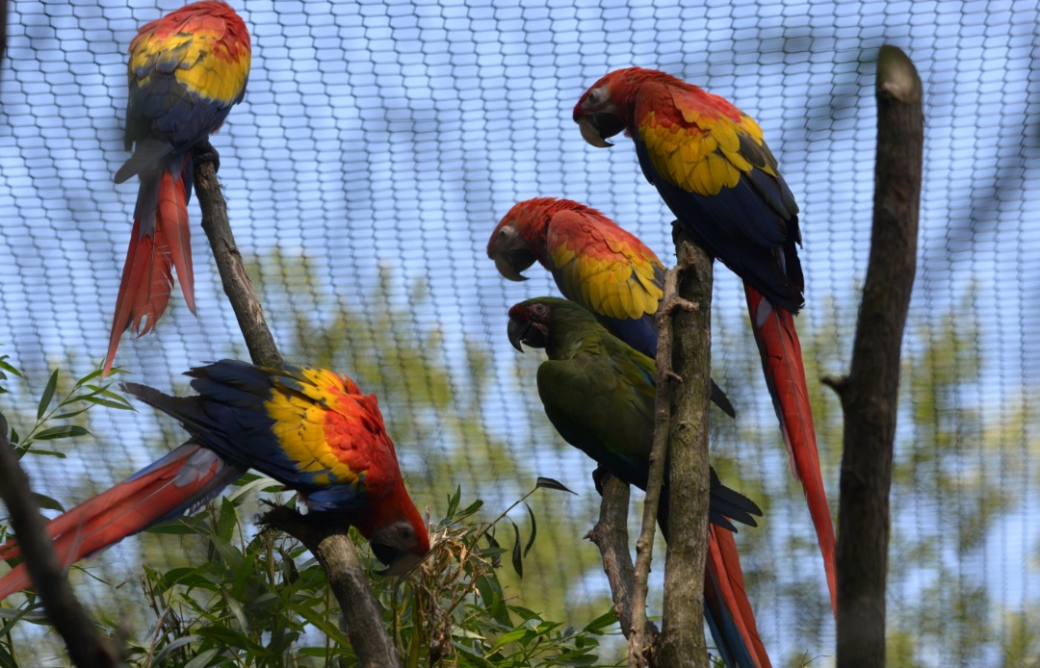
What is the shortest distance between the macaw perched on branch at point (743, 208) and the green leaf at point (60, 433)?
33.2 inches

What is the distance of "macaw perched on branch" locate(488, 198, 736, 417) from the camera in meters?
1.67

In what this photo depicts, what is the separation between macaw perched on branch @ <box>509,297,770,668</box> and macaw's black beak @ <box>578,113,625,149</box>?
1.70 feet

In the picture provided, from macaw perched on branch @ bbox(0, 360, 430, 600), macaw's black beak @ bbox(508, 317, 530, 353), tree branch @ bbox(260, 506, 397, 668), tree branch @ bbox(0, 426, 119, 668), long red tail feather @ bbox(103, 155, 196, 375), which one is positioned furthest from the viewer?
macaw's black beak @ bbox(508, 317, 530, 353)

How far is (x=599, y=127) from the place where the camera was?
1918 mm

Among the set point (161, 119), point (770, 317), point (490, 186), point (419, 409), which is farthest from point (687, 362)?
point (419, 409)

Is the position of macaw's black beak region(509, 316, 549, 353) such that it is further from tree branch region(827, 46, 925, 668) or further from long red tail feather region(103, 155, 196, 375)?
tree branch region(827, 46, 925, 668)

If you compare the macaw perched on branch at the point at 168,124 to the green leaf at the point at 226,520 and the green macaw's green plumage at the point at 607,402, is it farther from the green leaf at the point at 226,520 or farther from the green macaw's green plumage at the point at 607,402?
the green macaw's green plumage at the point at 607,402

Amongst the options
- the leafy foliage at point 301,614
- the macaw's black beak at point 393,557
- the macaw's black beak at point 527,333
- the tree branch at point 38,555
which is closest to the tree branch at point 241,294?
the leafy foliage at point 301,614

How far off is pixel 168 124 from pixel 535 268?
967mm

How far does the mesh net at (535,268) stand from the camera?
8.23ft

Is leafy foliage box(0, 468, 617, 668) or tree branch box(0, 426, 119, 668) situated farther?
leafy foliage box(0, 468, 617, 668)

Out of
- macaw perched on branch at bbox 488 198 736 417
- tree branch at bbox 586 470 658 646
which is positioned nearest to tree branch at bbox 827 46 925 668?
tree branch at bbox 586 470 658 646

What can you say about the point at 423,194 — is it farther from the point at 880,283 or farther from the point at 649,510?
the point at 880,283

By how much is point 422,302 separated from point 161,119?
1.32 meters
